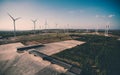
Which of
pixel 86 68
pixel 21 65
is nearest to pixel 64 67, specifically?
pixel 86 68

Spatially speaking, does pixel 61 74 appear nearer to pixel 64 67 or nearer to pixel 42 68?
pixel 64 67

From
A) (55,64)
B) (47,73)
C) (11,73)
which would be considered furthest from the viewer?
(55,64)

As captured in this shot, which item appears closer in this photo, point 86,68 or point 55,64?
point 86,68

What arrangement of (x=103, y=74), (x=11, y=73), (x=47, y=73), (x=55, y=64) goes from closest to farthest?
(x=103, y=74)
(x=47, y=73)
(x=11, y=73)
(x=55, y=64)

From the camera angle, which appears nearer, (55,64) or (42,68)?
(42,68)

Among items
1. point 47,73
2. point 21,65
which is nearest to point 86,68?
point 47,73

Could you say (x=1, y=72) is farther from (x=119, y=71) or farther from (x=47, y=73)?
(x=119, y=71)

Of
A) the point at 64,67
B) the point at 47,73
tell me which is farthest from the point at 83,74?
the point at 47,73

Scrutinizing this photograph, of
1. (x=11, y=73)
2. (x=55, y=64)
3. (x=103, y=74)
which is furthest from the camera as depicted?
(x=55, y=64)
